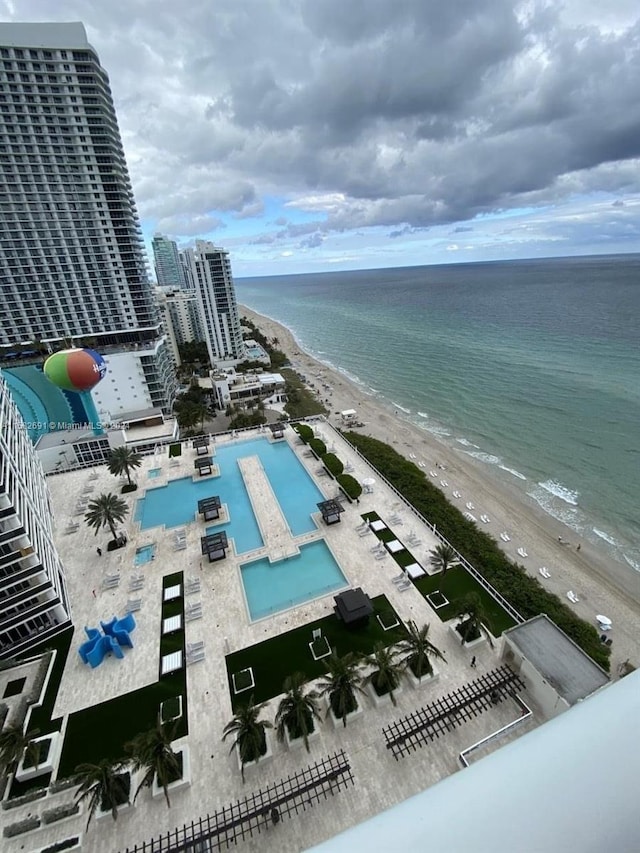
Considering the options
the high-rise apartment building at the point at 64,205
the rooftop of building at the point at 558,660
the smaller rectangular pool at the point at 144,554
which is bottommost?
the rooftop of building at the point at 558,660

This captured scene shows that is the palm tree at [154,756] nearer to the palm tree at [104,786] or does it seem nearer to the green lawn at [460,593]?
the palm tree at [104,786]

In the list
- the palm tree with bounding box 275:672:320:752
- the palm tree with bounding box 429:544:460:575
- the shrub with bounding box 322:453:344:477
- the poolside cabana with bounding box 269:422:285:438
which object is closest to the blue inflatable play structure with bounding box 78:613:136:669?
the palm tree with bounding box 275:672:320:752

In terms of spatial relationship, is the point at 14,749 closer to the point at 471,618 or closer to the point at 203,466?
the point at 471,618

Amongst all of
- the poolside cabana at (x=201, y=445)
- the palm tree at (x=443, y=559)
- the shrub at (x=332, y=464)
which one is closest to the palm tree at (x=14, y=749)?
the palm tree at (x=443, y=559)

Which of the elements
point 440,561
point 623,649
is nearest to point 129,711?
point 440,561

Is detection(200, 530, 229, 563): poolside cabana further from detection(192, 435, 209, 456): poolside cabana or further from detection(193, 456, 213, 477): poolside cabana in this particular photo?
detection(192, 435, 209, 456): poolside cabana
